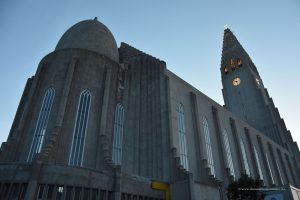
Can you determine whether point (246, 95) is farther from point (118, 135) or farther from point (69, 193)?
point (69, 193)

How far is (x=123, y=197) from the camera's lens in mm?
21609

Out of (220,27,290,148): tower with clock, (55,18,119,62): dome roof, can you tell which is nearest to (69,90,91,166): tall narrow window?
(55,18,119,62): dome roof

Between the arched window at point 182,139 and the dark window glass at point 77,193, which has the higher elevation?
the arched window at point 182,139

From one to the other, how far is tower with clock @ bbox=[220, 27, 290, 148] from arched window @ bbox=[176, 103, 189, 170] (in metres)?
36.6

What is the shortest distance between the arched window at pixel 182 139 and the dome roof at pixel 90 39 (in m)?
10.9

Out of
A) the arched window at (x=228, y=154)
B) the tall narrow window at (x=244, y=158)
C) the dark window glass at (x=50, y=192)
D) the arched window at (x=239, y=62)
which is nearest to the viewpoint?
the dark window glass at (x=50, y=192)

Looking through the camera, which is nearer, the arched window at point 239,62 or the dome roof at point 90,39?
the dome roof at point 90,39

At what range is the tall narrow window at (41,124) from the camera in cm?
2397

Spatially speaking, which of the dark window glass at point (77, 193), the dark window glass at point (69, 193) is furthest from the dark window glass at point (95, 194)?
the dark window glass at point (69, 193)

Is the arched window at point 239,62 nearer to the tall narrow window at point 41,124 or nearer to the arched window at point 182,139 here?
the arched window at point 182,139

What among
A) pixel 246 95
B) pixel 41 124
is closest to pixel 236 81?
pixel 246 95

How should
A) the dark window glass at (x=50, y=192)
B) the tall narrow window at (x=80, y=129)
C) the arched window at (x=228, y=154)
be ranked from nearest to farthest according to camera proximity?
the dark window glass at (x=50, y=192) → the tall narrow window at (x=80, y=129) → the arched window at (x=228, y=154)

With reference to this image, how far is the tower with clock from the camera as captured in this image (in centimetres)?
6150

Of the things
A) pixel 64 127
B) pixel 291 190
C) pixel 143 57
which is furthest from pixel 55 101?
pixel 291 190
